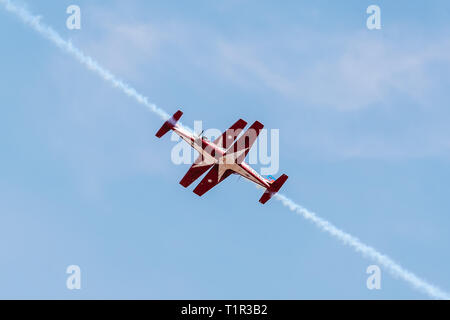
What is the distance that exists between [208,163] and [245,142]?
161 inches

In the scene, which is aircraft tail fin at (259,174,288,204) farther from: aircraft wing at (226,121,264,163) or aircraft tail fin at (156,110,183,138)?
aircraft tail fin at (156,110,183,138)

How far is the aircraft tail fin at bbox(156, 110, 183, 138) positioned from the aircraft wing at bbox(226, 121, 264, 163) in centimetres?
539

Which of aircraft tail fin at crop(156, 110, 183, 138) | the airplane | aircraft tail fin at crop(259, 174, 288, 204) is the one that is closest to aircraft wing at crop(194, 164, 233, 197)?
the airplane

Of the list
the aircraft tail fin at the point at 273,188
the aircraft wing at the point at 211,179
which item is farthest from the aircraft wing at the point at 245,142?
the aircraft tail fin at the point at 273,188

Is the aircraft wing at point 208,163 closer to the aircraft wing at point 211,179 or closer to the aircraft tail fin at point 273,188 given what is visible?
the aircraft wing at point 211,179

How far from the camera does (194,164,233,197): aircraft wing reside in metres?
62.9

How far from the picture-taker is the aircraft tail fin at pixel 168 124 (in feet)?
202

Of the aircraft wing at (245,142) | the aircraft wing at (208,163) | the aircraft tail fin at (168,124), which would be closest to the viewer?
the aircraft wing at (208,163)

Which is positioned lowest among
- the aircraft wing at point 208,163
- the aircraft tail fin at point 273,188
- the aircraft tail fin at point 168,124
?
the aircraft tail fin at point 273,188
